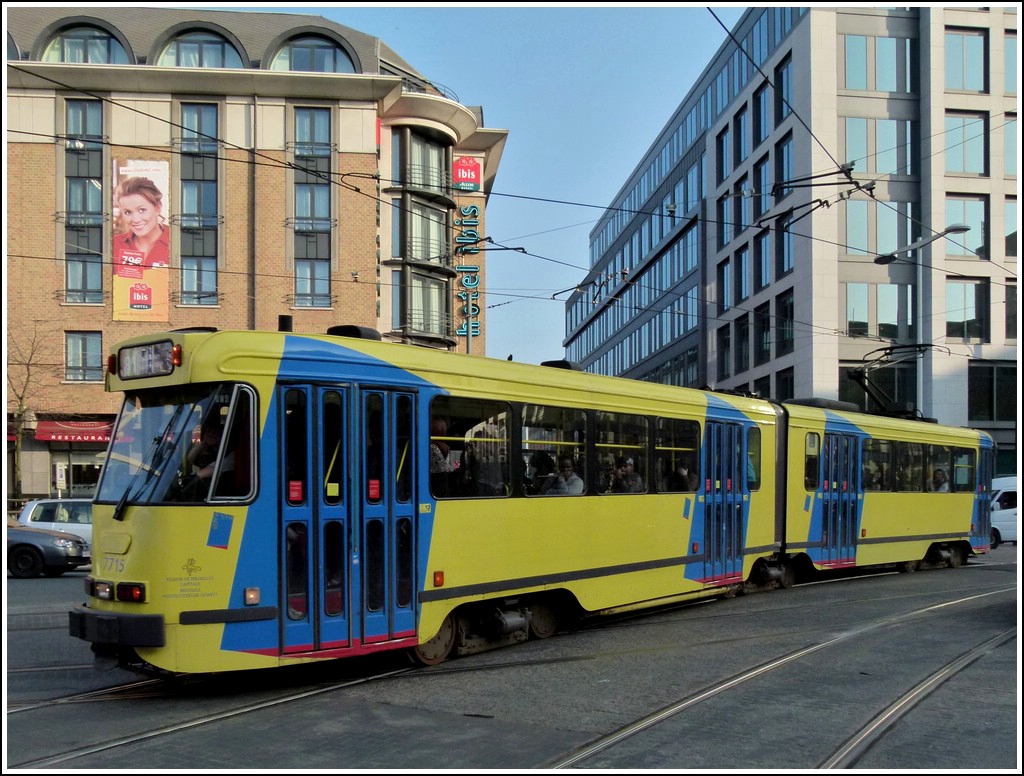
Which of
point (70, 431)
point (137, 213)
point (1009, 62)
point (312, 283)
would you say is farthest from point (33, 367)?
point (1009, 62)

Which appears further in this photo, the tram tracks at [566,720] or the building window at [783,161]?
the building window at [783,161]

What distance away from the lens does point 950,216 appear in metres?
39.8

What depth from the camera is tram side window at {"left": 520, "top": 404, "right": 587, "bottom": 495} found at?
33.0ft

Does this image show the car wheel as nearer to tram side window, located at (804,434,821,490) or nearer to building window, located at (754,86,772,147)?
tram side window, located at (804,434,821,490)

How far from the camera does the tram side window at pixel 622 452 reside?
436 inches

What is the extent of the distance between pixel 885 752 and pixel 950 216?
37.8m

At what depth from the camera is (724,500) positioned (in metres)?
13.5

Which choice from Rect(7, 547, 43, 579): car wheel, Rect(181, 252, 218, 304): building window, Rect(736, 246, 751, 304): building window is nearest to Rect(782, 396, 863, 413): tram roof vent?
Rect(7, 547, 43, 579): car wheel

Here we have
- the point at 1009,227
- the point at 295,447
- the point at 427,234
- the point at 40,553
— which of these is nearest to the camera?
the point at 295,447

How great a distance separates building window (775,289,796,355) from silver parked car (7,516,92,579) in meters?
30.6

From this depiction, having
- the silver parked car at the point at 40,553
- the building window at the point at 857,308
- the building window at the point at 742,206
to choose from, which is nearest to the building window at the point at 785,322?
the building window at the point at 857,308

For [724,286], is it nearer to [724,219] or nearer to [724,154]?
[724,219]

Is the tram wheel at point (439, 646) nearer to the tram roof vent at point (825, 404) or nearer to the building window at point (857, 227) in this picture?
the tram roof vent at point (825, 404)

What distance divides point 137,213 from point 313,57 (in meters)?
8.98
